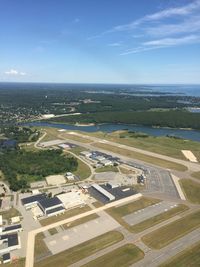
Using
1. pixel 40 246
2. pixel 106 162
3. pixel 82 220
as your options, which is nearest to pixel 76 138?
pixel 106 162

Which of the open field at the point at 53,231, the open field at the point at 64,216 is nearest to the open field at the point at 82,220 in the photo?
the open field at the point at 53,231

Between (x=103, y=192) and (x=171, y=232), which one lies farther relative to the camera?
(x=103, y=192)

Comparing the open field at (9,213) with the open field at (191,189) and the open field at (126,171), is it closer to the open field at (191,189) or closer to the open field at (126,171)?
the open field at (126,171)

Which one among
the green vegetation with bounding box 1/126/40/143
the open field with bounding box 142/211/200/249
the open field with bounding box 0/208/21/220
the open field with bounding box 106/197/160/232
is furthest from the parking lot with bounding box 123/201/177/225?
the green vegetation with bounding box 1/126/40/143

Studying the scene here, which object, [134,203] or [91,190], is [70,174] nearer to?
[91,190]

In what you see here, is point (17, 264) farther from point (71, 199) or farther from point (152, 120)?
point (152, 120)
